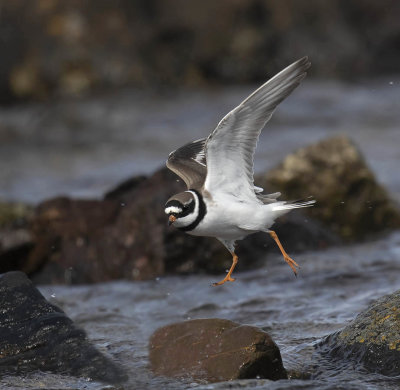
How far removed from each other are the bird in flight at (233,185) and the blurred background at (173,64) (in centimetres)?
1038

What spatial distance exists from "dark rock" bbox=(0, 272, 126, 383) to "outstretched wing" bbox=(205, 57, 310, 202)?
170 centimetres

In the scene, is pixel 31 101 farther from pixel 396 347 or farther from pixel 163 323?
pixel 396 347

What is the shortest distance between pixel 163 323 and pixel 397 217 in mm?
4112

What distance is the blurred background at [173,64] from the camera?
17.9m

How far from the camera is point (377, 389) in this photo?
17.8 ft

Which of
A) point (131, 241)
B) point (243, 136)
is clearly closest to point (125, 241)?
point (131, 241)

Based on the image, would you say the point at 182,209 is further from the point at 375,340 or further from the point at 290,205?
the point at 375,340

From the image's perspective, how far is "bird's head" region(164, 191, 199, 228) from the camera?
6.14 meters

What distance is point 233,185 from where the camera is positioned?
6504 millimetres

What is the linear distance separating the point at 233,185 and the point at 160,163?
8440 mm

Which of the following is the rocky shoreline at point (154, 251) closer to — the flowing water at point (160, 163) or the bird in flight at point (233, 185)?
the flowing water at point (160, 163)

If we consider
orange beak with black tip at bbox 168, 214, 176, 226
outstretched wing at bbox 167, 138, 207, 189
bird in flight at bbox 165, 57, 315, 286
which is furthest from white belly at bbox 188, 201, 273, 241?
outstretched wing at bbox 167, 138, 207, 189

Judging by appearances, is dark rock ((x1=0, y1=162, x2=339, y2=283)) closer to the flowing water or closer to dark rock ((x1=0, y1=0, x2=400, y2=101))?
the flowing water

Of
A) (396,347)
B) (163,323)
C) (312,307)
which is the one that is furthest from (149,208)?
(396,347)
